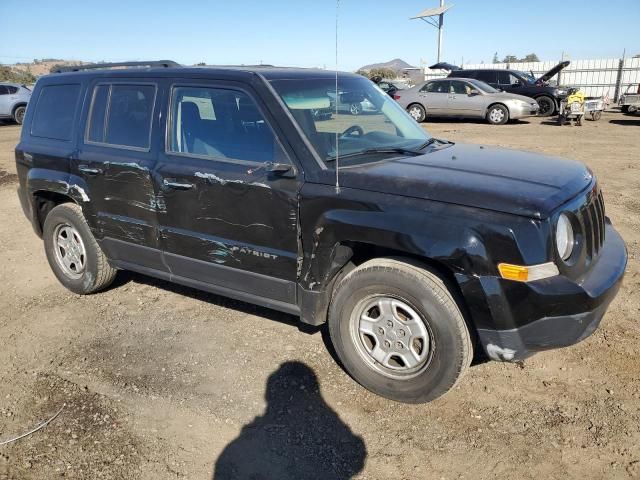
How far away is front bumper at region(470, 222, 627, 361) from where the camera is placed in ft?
9.04

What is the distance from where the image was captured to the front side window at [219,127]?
138 inches

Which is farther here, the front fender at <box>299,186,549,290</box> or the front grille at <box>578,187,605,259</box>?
the front grille at <box>578,187,605,259</box>

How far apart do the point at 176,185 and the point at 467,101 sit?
53.5 ft

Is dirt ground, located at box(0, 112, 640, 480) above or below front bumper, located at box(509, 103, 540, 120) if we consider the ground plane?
below

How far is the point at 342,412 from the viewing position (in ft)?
10.5

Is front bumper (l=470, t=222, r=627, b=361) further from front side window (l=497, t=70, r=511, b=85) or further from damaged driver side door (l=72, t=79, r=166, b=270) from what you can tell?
front side window (l=497, t=70, r=511, b=85)

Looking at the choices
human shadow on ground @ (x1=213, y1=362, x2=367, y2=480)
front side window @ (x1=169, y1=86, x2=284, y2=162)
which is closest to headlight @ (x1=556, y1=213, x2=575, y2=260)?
human shadow on ground @ (x1=213, y1=362, x2=367, y2=480)

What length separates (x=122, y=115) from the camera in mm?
4215

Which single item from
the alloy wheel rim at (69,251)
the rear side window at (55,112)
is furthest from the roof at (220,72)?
the alloy wheel rim at (69,251)

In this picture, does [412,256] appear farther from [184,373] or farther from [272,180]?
[184,373]

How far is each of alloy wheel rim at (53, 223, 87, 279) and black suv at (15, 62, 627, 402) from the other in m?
0.15

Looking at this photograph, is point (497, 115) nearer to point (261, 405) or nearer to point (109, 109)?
point (109, 109)

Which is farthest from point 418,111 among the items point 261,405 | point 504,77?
point 261,405

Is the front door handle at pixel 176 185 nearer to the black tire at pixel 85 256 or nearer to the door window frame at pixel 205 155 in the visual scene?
the door window frame at pixel 205 155
